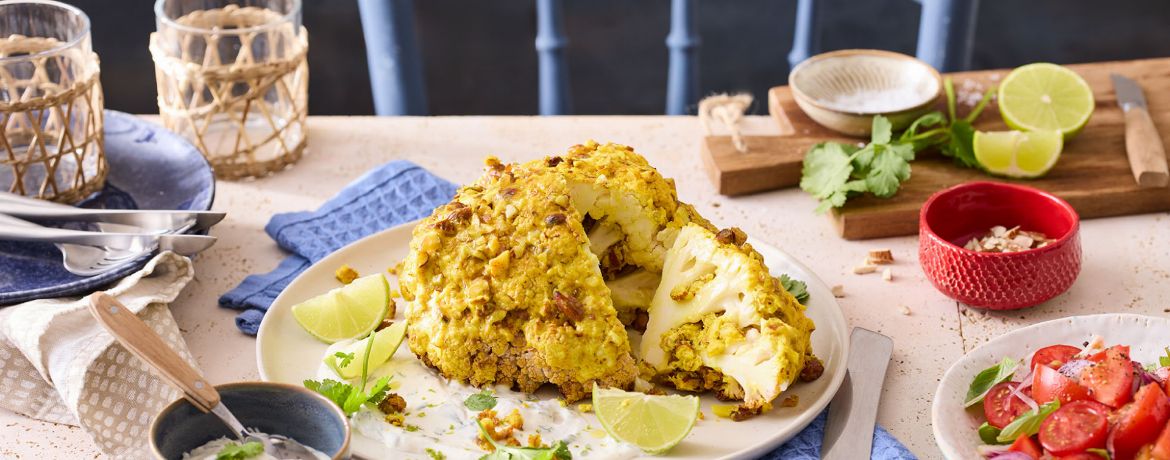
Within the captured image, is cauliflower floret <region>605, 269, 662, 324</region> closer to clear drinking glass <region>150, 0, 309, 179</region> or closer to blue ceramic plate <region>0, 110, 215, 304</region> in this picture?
blue ceramic plate <region>0, 110, 215, 304</region>

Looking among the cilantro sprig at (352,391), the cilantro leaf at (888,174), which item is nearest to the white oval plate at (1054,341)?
the cilantro leaf at (888,174)

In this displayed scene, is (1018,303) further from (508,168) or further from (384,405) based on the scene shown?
(384,405)

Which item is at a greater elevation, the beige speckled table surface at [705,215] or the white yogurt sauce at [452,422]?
the white yogurt sauce at [452,422]

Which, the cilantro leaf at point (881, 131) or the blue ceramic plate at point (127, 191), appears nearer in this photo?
the blue ceramic plate at point (127, 191)

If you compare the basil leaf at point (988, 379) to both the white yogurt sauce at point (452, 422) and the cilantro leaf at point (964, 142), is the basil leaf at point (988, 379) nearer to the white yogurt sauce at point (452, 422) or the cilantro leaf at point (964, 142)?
the white yogurt sauce at point (452, 422)

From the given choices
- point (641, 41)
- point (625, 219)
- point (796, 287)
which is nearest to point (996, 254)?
point (796, 287)

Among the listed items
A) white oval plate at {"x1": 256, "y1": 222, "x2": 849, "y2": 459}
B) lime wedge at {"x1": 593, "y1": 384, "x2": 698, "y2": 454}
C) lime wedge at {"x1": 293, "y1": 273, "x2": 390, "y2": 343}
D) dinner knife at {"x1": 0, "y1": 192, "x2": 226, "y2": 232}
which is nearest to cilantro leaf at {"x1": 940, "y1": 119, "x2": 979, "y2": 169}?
white oval plate at {"x1": 256, "y1": 222, "x2": 849, "y2": 459}

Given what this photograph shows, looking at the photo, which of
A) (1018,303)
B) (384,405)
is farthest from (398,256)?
(1018,303)
